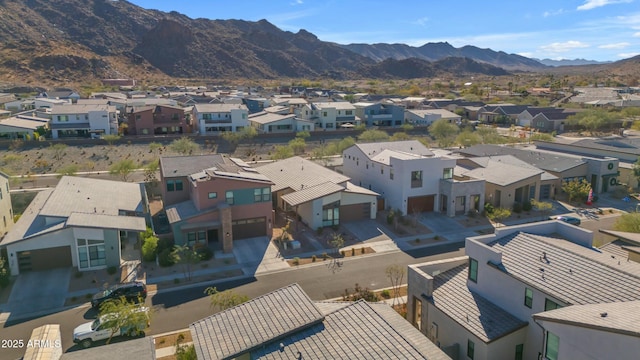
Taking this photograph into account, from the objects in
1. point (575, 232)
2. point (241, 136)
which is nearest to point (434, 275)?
point (575, 232)

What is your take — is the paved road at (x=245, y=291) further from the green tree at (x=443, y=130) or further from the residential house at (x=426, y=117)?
the residential house at (x=426, y=117)

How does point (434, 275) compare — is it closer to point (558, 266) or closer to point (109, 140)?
point (558, 266)

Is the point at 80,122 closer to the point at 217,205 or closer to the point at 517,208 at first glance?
the point at 217,205

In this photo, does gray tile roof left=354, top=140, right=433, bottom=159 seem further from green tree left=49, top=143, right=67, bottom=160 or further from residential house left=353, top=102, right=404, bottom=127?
residential house left=353, top=102, right=404, bottom=127

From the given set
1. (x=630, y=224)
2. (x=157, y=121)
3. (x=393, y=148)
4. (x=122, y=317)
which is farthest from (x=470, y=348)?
(x=157, y=121)

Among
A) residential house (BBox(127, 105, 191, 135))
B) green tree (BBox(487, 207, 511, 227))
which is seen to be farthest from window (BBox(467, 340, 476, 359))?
residential house (BBox(127, 105, 191, 135))

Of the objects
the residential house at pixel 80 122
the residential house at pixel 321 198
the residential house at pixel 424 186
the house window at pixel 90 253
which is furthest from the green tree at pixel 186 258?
the residential house at pixel 80 122
